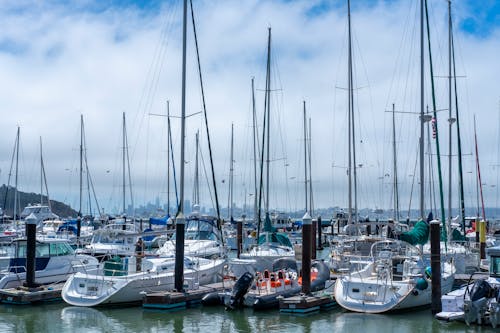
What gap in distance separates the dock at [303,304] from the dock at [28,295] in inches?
357

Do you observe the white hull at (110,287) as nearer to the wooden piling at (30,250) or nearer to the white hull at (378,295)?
the wooden piling at (30,250)

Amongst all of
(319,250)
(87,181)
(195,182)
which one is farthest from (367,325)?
(87,181)

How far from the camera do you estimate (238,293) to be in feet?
77.5

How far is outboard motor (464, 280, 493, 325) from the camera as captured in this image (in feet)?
66.0

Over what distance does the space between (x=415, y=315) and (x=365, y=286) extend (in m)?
1.94

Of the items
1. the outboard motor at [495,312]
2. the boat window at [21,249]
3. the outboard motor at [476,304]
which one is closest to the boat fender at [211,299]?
the boat window at [21,249]

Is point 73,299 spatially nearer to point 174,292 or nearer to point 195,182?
point 174,292

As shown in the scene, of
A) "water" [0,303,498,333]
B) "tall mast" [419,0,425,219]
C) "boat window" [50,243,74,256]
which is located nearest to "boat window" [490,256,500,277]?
"water" [0,303,498,333]

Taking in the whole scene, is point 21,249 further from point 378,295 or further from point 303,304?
point 378,295

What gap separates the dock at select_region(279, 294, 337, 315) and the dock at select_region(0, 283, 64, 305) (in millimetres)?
9056

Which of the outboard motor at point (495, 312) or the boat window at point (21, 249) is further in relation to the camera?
the boat window at point (21, 249)

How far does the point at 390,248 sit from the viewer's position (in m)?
27.2

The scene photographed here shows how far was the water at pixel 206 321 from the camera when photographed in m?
20.9

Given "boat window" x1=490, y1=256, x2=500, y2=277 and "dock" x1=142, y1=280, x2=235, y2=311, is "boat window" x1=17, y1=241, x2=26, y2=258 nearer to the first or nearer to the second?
"dock" x1=142, y1=280, x2=235, y2=311
